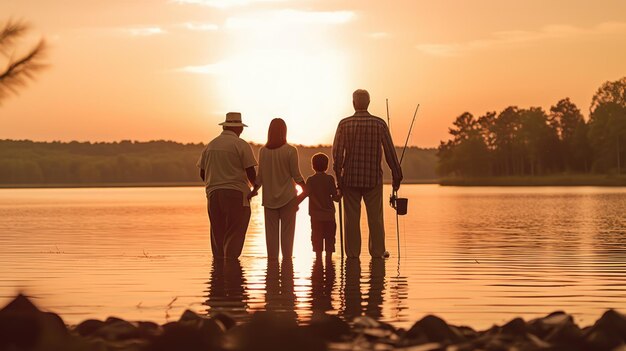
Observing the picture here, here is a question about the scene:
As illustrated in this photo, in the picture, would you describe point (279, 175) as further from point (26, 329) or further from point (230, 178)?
point (26, 329)

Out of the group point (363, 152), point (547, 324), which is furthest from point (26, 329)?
point (363, 152)

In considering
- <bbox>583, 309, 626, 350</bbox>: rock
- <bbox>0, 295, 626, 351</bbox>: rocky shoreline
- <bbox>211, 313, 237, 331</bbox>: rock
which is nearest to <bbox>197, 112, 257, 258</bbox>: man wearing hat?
<bbox>0, 295, 626, 351</bbox>: rocky shoreline

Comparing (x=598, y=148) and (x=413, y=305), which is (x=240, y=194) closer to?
(x=413, y=305)

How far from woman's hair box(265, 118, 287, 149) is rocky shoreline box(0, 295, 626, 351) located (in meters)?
6.05

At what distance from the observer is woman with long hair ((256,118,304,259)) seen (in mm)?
12547

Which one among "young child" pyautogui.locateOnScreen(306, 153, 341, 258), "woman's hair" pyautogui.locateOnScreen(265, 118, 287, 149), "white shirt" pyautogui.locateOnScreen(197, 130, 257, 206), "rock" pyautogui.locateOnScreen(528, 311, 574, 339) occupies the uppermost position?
"woman's hair" pyautogui.locateOnScreen(265, 118, 287, 149)

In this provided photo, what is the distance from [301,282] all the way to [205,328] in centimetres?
463

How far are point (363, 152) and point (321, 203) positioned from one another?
1203 millimetres

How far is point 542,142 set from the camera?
13250 cm

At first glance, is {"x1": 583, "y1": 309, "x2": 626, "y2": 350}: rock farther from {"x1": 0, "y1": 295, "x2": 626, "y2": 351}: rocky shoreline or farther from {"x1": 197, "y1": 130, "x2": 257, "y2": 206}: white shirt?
{"x1": 197, "y1": 130, "x2": 257, "y2": 206}: white shirt

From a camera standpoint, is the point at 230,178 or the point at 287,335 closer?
the point at 287,335

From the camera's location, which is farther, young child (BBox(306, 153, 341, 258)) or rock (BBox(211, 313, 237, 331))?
young child (BBox(306, 153, 341, 258))

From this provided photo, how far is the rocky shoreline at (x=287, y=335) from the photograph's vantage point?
16.2 ft

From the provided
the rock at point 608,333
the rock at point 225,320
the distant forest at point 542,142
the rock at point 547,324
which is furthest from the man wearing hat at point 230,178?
the distant forest at point 542,142
